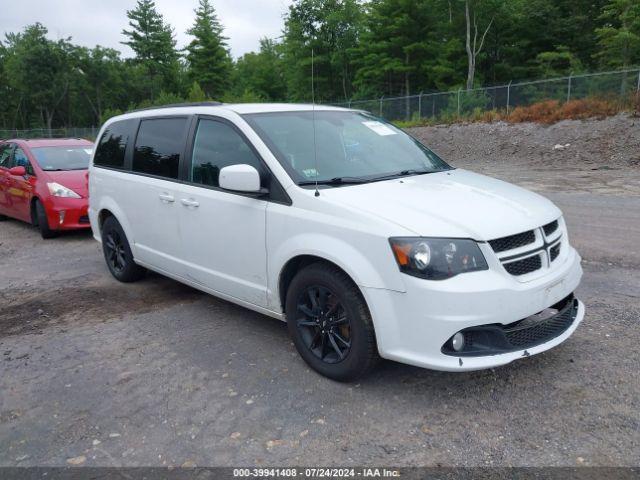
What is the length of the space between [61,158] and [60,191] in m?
1.16

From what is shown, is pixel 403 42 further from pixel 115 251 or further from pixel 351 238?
pixel 351 238

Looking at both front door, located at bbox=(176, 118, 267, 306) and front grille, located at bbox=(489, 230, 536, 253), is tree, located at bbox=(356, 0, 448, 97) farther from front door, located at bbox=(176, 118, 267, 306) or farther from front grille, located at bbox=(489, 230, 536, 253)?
front grille, located at bbox=(489, 230, 536, 253)

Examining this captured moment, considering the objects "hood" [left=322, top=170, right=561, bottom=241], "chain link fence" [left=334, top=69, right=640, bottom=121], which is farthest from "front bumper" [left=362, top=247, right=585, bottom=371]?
"chain link fence" [left=334, top=69, right=640, bottom=121]

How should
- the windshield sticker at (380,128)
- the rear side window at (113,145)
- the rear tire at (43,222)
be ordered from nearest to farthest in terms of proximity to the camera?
the windshield sticker at (380,128)
the rear side window at (113,145)
the rear tire at (43,222)

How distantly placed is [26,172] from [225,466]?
26.4 ft

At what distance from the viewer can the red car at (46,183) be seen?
8.47 meters

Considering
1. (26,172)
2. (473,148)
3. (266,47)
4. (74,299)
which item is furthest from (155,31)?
(74,299)

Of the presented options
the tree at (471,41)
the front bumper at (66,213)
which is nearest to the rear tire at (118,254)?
the front bumper at (66,213)

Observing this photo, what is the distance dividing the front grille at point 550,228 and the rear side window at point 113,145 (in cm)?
419

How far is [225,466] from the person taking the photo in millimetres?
2811

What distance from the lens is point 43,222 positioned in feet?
28.3

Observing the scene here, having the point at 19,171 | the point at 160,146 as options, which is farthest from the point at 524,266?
the point at 19,171

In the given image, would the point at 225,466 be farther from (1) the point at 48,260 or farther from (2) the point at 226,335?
(1) the point at 48,260

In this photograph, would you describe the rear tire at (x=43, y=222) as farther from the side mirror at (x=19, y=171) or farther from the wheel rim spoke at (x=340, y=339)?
the wheel rim spoke at (x=340, y=339)
